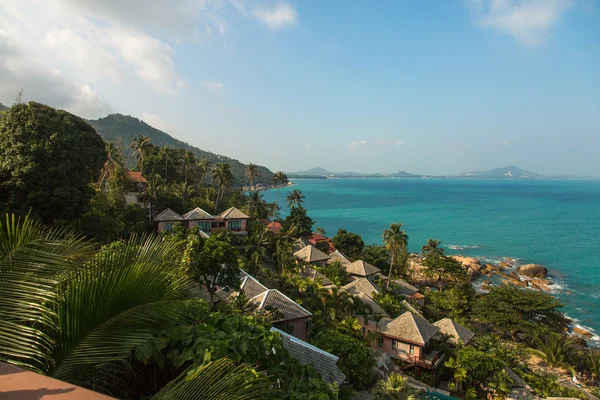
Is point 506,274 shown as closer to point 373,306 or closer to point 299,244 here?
point 299,244

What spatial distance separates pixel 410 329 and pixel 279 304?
31.6ft

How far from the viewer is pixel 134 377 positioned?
390 cm

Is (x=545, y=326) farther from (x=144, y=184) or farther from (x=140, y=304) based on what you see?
(x=144, y=184)

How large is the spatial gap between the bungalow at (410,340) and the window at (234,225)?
20.5 meters

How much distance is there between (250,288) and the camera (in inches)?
905

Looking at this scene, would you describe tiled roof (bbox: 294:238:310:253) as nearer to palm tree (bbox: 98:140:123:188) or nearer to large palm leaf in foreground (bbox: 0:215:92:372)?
palm tree (bbox: 98:140:123:188)

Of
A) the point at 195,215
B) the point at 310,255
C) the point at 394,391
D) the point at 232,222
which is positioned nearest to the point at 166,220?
the point at 195,215

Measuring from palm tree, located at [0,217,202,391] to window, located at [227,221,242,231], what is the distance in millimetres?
35871

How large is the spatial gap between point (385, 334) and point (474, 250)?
53.2 meters

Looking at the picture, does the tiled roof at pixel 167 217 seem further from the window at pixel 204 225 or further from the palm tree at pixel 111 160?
the palm tree at pixel 111 160

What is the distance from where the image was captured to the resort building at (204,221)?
35044 mm

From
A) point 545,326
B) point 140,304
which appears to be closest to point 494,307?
point 545,326

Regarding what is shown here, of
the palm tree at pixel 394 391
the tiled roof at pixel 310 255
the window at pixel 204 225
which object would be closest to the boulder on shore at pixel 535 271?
the tiled roof at pixel 310 255

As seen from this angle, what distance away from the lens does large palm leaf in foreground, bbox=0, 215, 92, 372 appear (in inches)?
107
